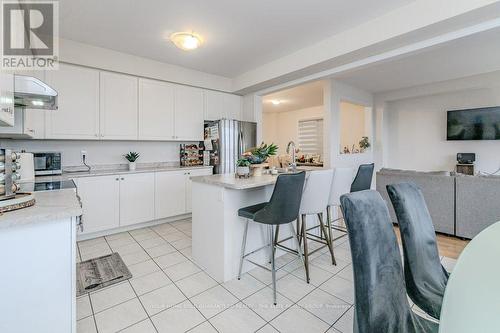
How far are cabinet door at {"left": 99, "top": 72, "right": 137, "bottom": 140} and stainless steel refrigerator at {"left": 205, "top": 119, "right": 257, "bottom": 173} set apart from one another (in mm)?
1317

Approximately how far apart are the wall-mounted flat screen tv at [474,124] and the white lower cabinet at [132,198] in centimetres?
571

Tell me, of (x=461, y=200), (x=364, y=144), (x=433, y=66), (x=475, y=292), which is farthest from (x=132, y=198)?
(x=433, y=66)

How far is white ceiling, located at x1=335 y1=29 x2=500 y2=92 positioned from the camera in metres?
3.45

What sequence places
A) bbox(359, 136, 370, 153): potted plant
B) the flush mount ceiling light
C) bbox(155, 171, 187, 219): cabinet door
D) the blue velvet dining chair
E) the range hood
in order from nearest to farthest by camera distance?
the blue velvet dining chair → the range hood → the flush mount ceiling light → bbox(155, 171, 187, 219): cabinet door → bbox(359, 136, 370, 153): potted plant

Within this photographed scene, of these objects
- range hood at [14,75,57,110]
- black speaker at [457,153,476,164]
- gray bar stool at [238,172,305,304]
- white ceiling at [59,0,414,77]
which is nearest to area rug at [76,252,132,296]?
gray bar stool at [238,172,305,304]

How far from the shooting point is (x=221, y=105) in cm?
482

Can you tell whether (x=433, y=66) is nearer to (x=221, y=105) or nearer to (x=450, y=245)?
(x=450, y=245)

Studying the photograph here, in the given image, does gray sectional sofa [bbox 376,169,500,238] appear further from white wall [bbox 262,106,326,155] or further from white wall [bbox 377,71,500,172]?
white wall [bbox 262,106,326,155]

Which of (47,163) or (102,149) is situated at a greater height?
(102,149)

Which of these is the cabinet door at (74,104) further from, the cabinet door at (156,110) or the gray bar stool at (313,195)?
the gray bar stool at (313,195)

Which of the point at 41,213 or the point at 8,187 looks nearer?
the point at 41,213

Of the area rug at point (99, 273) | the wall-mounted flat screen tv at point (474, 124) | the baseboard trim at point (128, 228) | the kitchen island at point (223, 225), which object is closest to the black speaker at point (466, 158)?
the wall-mounted flat screen tv at point (474, 124)

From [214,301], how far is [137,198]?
2316mm

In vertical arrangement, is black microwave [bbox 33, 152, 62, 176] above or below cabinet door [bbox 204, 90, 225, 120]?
below
